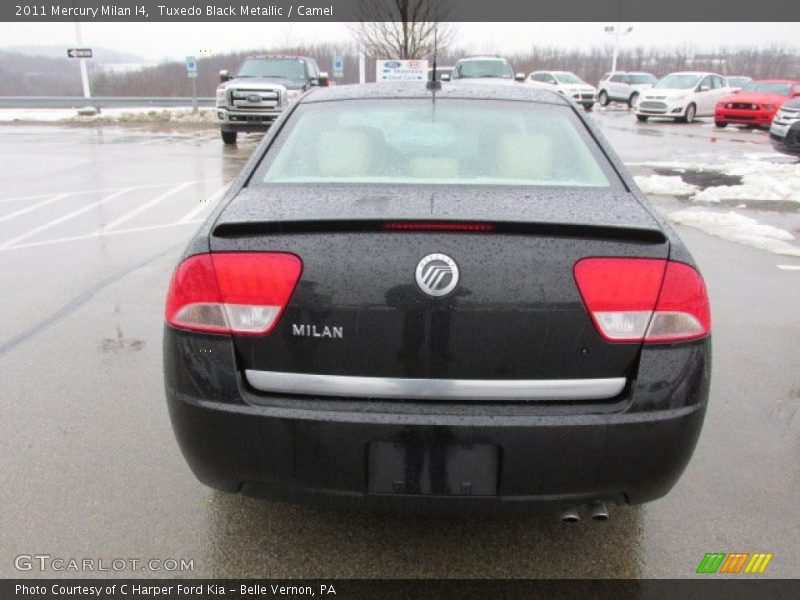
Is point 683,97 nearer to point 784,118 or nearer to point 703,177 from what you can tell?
point 784,118

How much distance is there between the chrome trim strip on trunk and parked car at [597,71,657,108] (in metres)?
34.9

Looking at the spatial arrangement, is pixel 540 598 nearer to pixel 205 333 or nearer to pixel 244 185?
pixel 205 333

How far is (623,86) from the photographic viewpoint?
3456 centimetres

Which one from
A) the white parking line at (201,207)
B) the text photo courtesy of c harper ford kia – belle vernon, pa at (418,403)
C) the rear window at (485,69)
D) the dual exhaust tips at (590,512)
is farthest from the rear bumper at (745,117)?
the dual exhaust tips at (590,512)

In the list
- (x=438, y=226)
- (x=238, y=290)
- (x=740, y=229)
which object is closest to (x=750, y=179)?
(x=740, y=229)

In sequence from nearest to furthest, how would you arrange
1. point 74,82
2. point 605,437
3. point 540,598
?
1. point 605,437
2. point 540,598
3. point 74,82

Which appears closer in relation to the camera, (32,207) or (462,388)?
(462,388)

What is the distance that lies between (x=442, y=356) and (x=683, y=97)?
1043 inches

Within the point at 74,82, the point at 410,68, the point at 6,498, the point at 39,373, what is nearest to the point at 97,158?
the point at 410,68

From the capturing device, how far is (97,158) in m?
14.5

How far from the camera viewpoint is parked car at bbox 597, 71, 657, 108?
1336 inches

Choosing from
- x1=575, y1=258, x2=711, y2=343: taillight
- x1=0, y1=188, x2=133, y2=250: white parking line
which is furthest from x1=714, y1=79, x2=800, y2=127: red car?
x1=575, y1=258, x2=711, y2=343: taillight

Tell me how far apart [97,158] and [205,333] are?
14.1m

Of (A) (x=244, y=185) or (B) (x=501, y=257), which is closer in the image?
(B) (x=501, y=257)
